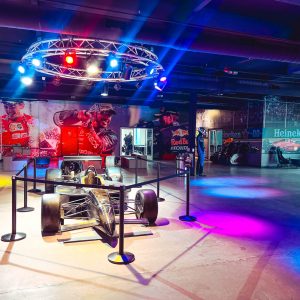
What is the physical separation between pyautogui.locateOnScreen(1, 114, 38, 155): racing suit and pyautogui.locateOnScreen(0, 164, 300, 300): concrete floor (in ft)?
39.5

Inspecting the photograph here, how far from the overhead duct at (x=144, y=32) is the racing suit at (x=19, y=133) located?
44.5 ft

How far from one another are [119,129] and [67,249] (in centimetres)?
1531

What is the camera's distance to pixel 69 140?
58.4ft

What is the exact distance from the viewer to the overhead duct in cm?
440

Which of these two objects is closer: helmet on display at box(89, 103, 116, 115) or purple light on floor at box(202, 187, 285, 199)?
purple light on floor at box(202, 187, 285, 199)

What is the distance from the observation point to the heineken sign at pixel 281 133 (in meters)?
16.2

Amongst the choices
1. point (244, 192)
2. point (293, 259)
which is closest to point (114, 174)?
point (244, 192)

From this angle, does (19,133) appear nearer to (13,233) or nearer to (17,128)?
(17,128)

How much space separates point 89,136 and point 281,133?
11386 mm

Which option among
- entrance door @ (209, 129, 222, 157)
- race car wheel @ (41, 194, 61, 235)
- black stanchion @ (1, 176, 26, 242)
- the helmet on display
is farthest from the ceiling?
entrance door @ (209, 129, 222, 157)

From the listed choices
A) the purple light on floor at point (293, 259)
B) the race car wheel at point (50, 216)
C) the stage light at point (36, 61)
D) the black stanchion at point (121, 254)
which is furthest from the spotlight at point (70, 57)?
the purple light on floor at point (293, 259)

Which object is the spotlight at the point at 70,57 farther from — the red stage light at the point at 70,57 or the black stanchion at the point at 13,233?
the black stanchion at the point at 13,233

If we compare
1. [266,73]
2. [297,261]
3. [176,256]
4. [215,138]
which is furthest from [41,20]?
[215,138]

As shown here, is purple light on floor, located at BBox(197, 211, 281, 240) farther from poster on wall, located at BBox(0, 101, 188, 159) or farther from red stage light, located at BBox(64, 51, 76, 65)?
poster on wall, located at BBox(0, 101, 188, 159)
